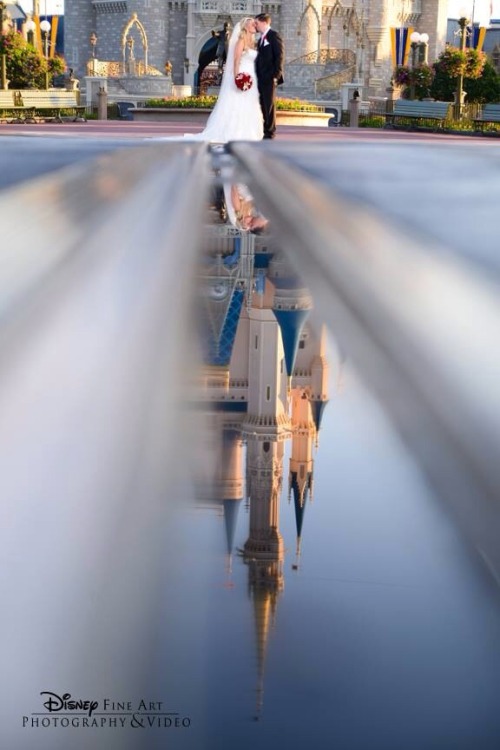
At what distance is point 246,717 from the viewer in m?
0.98

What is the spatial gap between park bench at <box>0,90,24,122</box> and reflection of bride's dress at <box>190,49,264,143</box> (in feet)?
40.9

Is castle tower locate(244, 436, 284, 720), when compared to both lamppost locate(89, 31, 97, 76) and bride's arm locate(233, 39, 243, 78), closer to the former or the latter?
bride's arm locate(233, 39, 243, 78)

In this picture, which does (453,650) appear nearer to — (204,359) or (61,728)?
(61,728)

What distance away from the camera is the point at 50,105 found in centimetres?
2739

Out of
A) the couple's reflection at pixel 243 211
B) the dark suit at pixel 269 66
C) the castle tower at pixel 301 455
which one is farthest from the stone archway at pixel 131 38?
the castle tower at pixel 301 455

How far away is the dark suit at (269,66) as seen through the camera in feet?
40.9

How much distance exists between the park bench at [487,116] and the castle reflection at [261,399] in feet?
66.2

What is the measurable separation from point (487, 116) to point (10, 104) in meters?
9.68

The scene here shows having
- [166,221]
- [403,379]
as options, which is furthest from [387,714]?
[166,221]

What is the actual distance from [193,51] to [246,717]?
50305 millimetres

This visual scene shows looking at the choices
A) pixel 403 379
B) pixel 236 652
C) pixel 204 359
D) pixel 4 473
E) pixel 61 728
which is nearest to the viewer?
pixel 61 728

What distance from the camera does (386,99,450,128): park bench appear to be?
26031 mm

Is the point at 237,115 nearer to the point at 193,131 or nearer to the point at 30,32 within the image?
the point at 193,131

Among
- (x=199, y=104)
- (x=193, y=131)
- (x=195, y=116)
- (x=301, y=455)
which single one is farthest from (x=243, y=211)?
(x=199, y=104)
